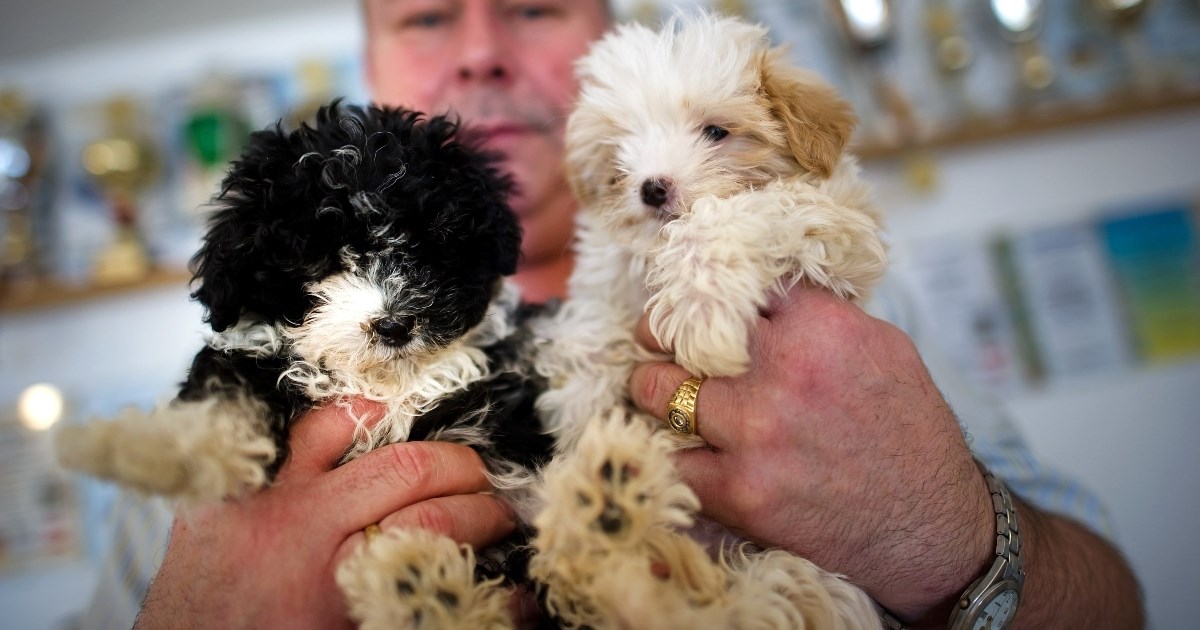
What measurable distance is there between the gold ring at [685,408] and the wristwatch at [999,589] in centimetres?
52

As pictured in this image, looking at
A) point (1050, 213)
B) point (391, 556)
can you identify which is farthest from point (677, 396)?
point (1050, 213)

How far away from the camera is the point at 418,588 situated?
810 millimetres

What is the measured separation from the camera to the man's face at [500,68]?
1.67 metres

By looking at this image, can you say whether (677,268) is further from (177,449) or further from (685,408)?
(177,449)

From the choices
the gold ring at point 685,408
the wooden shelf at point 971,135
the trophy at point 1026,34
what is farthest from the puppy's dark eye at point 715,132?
the trophy at point 1026,34

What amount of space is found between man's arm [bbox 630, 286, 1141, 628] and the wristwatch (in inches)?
0.9

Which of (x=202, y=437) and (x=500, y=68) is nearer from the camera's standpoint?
(x=202, y=437)

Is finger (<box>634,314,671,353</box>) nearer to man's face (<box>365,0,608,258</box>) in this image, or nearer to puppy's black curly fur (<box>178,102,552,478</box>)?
puppy's black curly fur (<box>178,102,552,478</box>)

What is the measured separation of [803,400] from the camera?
0.95 metres

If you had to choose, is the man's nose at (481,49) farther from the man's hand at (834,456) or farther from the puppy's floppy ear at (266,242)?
the man's hand at (834,456)

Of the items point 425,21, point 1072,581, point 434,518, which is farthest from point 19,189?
point 1072,581

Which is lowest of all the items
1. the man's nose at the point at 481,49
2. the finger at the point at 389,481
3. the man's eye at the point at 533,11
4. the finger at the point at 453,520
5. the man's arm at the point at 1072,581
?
the man's arm at the point at 1072,581

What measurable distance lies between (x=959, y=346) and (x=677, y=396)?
197 centimetres

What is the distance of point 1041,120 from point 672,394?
7.16 feet
